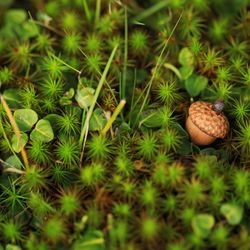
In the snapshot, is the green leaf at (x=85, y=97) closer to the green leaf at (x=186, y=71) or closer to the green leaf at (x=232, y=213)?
the green leaf at (x=186, y=71)

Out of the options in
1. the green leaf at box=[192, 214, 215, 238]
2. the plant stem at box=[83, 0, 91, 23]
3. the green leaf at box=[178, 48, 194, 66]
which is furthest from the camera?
the plant stem at box=[83, 0, 91, 23]

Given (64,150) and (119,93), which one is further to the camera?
(119,93)

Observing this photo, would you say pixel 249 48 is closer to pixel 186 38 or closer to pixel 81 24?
pixel 186 38

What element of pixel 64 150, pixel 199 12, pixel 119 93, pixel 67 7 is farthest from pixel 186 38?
pixel 64 150

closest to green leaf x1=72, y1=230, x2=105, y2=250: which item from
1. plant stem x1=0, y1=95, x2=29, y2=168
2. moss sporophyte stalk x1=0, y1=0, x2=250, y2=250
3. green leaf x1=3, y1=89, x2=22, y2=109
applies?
moss sporophyte stalk x1=0, y1=0, x2=250, y2=250

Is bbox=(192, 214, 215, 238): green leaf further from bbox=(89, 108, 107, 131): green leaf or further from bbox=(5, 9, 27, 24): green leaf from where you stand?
bbox=(5, 9, 27, 24): green leaf

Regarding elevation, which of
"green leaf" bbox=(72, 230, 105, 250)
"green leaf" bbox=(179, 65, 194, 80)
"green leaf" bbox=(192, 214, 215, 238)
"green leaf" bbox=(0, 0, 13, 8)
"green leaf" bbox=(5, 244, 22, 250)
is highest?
"green leaf" bbox=(0, 0, 13, 8)

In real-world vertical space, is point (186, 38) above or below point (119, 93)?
above
